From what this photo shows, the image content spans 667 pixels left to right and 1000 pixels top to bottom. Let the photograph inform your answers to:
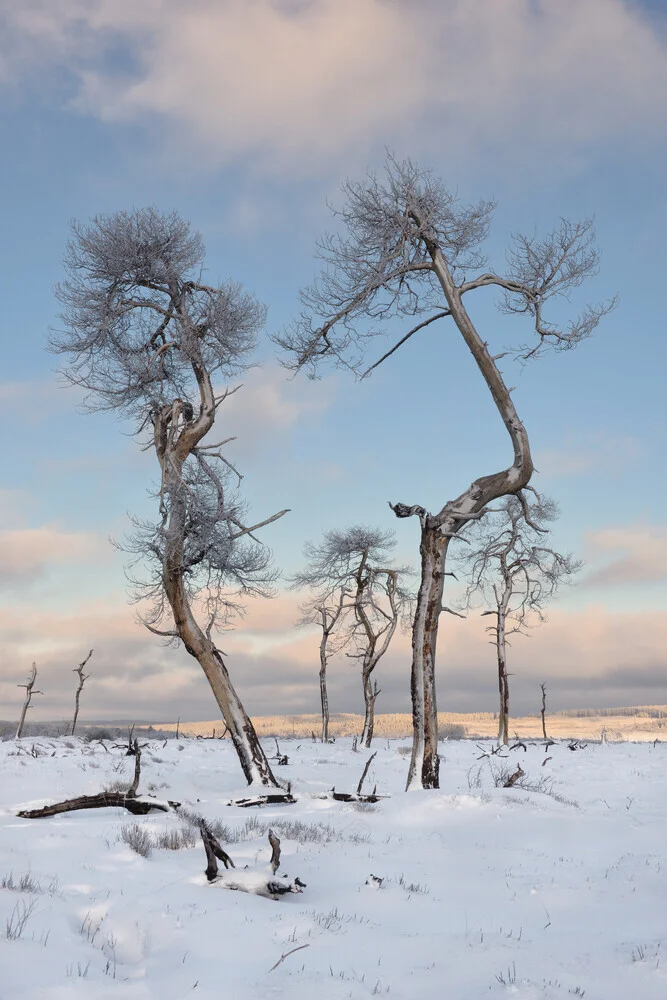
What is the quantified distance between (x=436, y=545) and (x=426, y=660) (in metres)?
1.90

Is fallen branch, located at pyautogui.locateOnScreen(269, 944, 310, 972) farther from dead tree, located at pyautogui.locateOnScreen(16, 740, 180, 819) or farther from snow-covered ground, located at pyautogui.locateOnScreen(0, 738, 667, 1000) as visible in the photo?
dead tree, located at pyautogui.locateOnScreen(16, 740, 180, 819)

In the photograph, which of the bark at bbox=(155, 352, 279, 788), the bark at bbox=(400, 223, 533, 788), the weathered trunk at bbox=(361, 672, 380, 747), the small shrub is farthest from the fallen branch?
the weathered trunk at bbox=(361, 672, 380, 747)

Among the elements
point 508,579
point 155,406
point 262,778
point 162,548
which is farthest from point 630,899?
point 508,579

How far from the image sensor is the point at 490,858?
786cm

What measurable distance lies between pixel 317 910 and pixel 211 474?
10.9 meters

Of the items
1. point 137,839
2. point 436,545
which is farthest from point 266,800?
point 137,839

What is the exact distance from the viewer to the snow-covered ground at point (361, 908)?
4.00 m

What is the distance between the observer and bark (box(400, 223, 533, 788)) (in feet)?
38.8

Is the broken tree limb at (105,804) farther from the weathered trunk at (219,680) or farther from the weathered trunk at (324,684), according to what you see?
the weathered trunk at (324,684)

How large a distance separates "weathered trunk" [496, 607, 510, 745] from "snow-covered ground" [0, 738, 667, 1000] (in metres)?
19.7

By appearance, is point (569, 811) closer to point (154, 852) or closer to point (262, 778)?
point (262, 778)

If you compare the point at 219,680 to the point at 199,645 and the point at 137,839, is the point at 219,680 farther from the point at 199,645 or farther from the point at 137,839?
the point at 137,839

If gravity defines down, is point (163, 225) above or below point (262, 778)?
above

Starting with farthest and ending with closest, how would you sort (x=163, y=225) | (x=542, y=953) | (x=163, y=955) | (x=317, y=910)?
1. (x=163, y=225)
2. (x=317, y=910)
3. (x=542, y=953)
4. (x=163, y=955)
